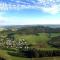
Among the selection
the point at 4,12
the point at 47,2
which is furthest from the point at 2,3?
the point at 47,2

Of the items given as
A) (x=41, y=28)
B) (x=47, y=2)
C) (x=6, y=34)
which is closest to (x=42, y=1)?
(x=47, y=2)

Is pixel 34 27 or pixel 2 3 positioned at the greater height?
pixel 2 3

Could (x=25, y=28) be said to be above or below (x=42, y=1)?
below

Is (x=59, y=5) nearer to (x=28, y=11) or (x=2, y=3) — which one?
(x=28, y=11)

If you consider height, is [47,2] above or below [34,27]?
above

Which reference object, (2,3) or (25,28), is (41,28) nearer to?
(25,28)

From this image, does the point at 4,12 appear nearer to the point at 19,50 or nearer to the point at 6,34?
the point at 6,34

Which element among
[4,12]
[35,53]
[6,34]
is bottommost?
[35,53]

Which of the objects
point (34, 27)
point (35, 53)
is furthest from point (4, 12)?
point (35, 53)
